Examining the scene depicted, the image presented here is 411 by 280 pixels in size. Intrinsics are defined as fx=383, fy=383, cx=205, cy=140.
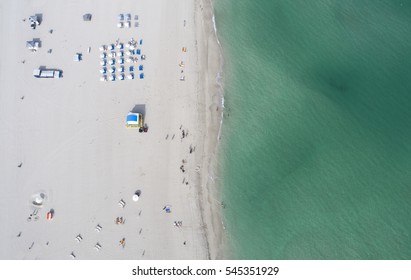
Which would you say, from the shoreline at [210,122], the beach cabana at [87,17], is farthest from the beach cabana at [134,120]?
the beach cabana at [87,17]

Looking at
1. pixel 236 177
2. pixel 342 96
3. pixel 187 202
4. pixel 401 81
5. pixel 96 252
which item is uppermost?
pixel 401 81

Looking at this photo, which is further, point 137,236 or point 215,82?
point 215,82

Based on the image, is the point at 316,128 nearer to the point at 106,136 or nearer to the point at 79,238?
the point at 106,136

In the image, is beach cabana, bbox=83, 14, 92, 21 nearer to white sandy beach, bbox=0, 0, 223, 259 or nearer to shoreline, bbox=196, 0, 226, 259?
white sandy beach, bbox=0, 0, 223, 259

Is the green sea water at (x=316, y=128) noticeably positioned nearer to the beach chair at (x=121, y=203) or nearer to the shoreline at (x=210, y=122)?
the shoreline at (x=210, y=122)

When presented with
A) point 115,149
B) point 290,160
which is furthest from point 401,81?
point 115,149

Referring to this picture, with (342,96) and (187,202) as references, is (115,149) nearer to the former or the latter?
(187,202)

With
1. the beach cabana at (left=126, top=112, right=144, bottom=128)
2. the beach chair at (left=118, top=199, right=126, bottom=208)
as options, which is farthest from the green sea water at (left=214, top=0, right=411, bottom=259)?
→ the beach chair at (left=118, top=199, right=126, bottom=208)
